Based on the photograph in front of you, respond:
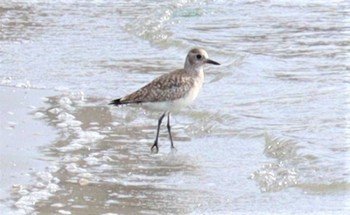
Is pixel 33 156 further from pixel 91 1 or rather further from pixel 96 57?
pixel 91 1

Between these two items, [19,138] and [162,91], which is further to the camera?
[162,91]

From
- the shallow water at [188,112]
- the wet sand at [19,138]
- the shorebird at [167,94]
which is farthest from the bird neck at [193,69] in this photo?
the wet sand at [19,138]

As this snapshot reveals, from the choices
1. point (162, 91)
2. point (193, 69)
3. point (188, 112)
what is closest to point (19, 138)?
point (162, 91)

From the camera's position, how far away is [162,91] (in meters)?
8.99

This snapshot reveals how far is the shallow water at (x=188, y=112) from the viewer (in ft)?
24.0

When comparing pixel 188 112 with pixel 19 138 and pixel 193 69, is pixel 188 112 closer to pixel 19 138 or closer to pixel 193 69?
pixel 193 69

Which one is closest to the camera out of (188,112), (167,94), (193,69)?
(167,94)

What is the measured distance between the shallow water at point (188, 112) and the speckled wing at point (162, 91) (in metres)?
0.36

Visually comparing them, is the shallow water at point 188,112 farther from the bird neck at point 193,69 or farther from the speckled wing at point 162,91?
the bird neck at point 193,69

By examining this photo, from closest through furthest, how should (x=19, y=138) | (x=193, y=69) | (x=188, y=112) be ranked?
1. (x=19, y=138)
2. (x=193, y=69)
3. (x=188, y=112)

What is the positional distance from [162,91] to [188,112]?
1.12m

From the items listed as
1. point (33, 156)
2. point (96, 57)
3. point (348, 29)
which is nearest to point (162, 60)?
point (96, 57)

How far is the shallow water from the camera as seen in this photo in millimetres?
7309

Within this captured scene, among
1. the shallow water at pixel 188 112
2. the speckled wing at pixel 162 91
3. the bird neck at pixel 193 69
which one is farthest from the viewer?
the bird neck at pixel 193 69
